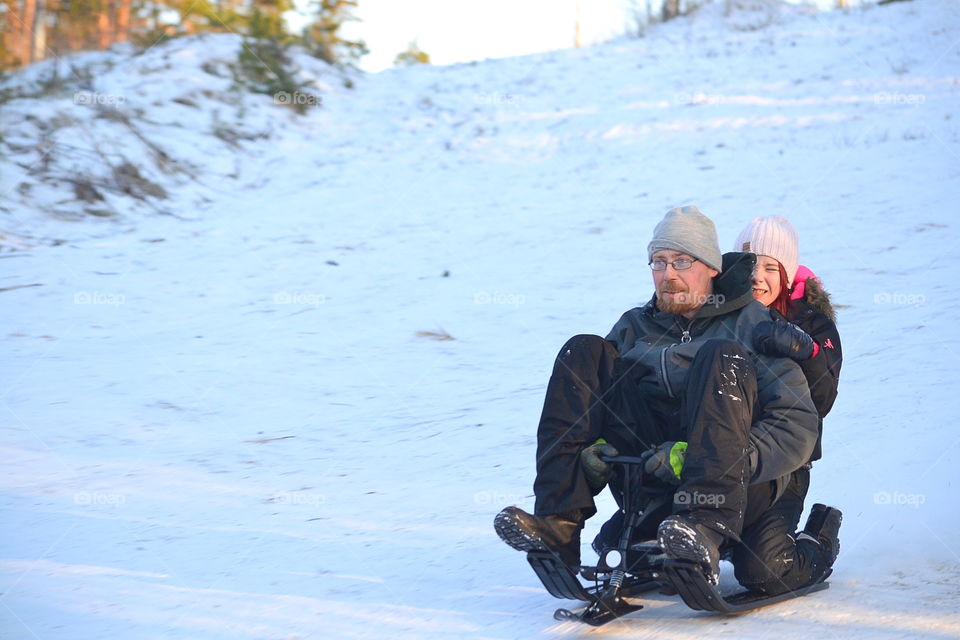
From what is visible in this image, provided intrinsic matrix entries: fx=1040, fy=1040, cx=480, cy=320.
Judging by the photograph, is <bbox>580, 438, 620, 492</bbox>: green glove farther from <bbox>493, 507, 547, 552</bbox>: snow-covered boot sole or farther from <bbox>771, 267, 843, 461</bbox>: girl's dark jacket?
<bbox>771, 267, 843, 461</bbox>: girl's dark jacket

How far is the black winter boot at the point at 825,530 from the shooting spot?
3.20m

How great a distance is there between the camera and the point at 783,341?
3066 millimetres

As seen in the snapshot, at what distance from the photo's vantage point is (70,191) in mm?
10445

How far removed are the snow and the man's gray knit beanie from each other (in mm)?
1087

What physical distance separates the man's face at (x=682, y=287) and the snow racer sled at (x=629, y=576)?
55 centimetres

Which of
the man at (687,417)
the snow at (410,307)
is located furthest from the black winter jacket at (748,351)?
the snow at (410,307)

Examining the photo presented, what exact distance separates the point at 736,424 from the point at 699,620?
585 mm

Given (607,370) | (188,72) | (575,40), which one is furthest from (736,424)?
(575,40)

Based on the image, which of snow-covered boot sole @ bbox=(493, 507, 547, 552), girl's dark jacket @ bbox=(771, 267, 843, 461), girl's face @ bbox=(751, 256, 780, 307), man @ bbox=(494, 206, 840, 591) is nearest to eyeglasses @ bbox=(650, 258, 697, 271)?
man @ bbox=(494, 206, 840, 591)

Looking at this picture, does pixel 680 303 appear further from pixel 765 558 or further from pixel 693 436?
pixel 765 558

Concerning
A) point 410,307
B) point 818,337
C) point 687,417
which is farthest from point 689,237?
point 410,307

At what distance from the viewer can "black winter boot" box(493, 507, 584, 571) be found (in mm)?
2924

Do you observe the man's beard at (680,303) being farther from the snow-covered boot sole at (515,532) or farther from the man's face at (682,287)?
the snow-covered boot sole at (515,532)

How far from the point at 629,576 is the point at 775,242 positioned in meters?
1.35
